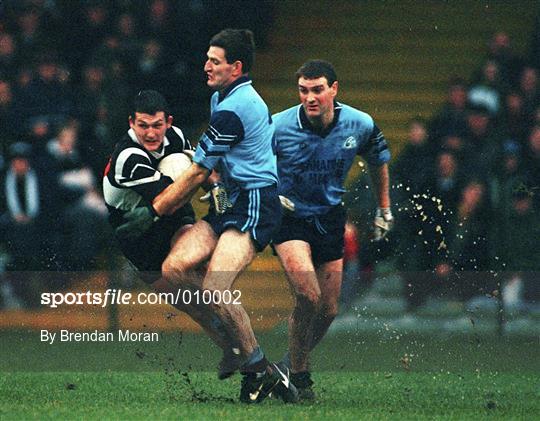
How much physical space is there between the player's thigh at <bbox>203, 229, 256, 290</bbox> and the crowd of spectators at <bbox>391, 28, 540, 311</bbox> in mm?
3592

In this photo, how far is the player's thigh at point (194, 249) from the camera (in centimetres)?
890

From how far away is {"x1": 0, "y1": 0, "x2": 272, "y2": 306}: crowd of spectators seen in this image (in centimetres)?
1273

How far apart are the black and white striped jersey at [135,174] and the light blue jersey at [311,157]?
1.86ft

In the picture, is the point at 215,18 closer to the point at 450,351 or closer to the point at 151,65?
the point at 151,65

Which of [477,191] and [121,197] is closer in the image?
[121,197]

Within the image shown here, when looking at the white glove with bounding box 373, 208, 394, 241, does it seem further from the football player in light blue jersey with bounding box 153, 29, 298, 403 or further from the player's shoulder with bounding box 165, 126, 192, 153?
the player's shoulder with bounding box 165, 126, 192, 153

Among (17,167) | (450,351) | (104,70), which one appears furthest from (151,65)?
(450,351)

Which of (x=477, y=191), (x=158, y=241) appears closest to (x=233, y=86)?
(x=158, y=241)

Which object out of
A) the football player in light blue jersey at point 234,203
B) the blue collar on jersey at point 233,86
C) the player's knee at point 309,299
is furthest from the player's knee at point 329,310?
the blue collar on jersey at point 233,86

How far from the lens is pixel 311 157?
9367 mm

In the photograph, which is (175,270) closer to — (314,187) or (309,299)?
(309,299)

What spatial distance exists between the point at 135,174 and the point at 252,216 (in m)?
0.72

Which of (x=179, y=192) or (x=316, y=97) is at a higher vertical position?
(x=316, y=97)

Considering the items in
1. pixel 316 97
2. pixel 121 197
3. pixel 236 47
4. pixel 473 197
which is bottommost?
pixel 473 197
